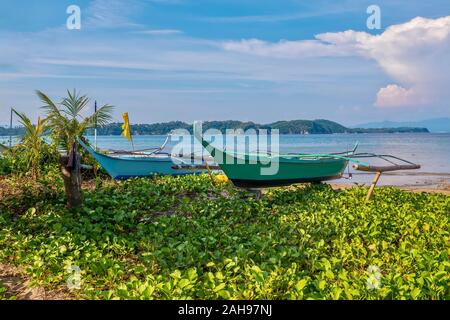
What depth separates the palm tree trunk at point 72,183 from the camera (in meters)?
7.88

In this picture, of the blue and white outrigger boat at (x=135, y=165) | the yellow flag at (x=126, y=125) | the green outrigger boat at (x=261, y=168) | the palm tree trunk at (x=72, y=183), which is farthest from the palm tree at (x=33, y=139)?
the green outrigger boat at (x=261, y=168)

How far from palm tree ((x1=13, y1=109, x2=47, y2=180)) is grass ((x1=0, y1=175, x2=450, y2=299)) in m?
3.06

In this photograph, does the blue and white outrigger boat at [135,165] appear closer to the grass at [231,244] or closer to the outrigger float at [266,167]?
the outrigger float at [266,167]

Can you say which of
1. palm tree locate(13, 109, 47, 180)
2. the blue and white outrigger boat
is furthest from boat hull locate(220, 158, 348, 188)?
palm tree locate(13, 109, 47, 180)

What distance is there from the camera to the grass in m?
4.33

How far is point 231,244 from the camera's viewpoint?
6.32 meters

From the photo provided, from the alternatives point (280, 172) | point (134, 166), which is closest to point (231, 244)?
point (280, 172)

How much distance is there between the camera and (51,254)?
5637 millimetres

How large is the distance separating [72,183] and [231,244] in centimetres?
A: 333

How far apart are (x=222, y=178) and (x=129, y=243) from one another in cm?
617

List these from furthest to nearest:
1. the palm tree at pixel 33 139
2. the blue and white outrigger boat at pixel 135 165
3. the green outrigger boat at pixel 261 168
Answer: the blue and white outrigger boat at pixel 135 165
the palm tree at pixel 33 139
the green outrigger boat at pixel 261 168

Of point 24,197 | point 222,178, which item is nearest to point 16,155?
point 24,197

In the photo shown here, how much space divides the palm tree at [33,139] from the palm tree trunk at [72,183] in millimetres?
4291

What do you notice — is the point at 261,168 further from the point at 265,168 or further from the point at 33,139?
the point at 33,139
